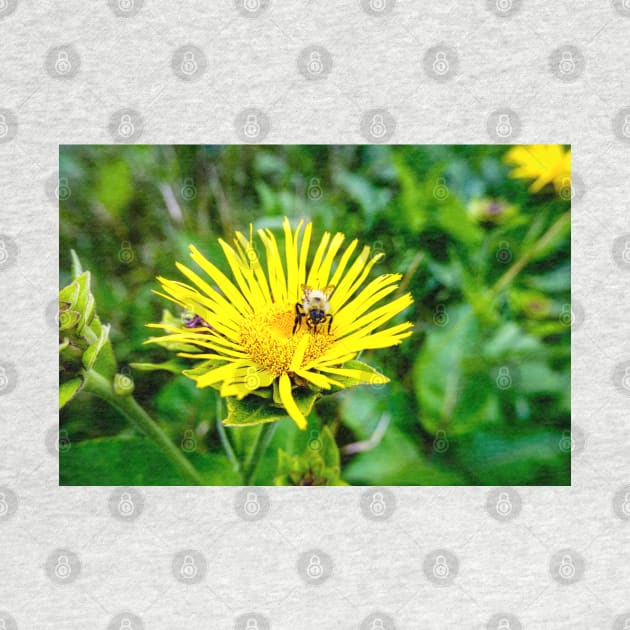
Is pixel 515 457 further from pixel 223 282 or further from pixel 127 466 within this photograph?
pixel 127 466

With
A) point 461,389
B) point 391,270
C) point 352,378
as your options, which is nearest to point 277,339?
point 352,378

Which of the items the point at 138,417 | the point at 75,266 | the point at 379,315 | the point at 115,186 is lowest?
the point at 138,417

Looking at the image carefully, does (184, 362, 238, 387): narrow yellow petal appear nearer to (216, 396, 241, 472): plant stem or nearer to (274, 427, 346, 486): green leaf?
(216, 396, 241, 472): plant stem

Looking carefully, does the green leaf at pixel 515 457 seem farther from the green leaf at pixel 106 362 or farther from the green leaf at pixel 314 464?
the green leaf at pixel 106 362

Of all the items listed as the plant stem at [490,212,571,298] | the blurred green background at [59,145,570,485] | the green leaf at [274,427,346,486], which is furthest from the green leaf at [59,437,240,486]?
the plant stem at [490,212,571,298]

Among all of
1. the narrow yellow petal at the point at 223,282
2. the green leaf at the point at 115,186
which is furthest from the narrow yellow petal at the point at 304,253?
the green leaf at the point at 115,186

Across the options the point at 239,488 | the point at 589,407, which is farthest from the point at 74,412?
the point at 589,407

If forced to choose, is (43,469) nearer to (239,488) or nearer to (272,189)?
(239,488)
